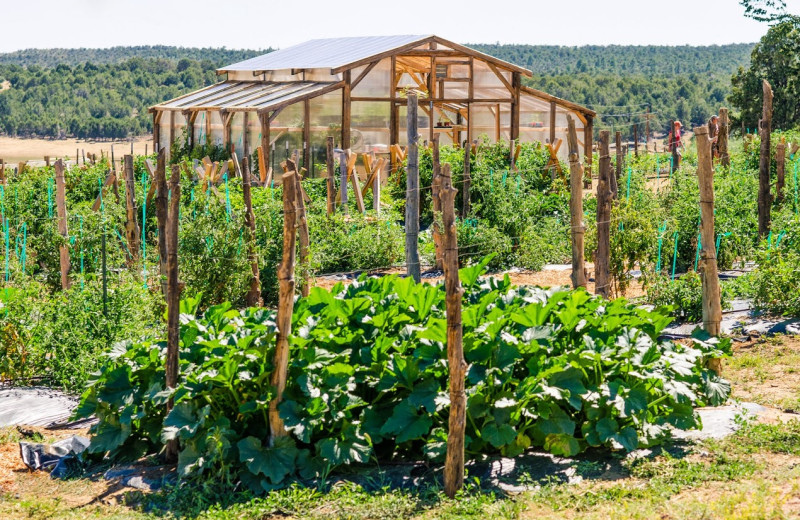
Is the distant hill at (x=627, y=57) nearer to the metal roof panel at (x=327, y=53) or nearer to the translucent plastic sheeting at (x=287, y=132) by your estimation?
the metal roof panel at (x=327, y=53)

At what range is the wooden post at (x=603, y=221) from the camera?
9008 mm

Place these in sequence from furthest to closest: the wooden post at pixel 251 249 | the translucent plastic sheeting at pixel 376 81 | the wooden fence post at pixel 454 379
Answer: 1. the translucent plastic sheeting at pixel 376 81
2. the wooden post at pixel 251 249
3. the wooden fence post at pixel 454 379

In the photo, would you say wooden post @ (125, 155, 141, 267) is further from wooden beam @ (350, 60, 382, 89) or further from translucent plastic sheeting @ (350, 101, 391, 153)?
wooden beam @ (350, 60, 382, 89)

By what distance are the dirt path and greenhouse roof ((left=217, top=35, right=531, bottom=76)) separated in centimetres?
2881

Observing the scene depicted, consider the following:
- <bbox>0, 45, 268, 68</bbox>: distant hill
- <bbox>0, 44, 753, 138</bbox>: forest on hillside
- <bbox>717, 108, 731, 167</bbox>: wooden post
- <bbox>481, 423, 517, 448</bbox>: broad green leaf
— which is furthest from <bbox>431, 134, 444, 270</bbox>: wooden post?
<bbox>0, 45, 268, 68</bbox>: distant hill

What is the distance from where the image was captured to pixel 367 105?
2241 cm

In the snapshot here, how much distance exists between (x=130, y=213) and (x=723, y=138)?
10616mm

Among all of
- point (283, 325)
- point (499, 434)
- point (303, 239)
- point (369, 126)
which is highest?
point (369, 126)

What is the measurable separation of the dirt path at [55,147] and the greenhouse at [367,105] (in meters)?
32.1

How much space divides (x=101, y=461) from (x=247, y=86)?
65.3 feet

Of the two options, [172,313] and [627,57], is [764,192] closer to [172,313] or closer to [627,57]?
[172,313]

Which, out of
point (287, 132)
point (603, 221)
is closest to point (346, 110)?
point (287, 132)

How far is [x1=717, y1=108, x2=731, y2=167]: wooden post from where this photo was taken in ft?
54.6

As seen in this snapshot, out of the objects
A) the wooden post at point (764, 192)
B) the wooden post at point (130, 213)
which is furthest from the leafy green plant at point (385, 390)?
the wooden post at point (764, 192)
